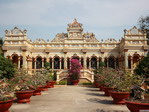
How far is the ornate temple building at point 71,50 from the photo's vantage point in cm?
2425

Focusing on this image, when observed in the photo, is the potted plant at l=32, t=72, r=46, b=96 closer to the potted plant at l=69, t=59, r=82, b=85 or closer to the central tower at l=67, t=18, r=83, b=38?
the potted plant at l=69, t=59, r=82, b=85

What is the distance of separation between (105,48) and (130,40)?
403cm

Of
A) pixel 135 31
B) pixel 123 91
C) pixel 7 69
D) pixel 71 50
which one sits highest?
pixel 135 31

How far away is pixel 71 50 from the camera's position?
26.0 m

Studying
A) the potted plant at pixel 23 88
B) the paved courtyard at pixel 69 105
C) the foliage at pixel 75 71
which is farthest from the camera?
the foliage at pixel 75 71

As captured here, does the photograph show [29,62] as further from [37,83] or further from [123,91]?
[123,91]

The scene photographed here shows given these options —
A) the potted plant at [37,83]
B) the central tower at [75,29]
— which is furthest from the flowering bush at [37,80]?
the central tower at [75,29]

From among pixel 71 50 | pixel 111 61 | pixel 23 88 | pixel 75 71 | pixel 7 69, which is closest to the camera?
pixel 23 88

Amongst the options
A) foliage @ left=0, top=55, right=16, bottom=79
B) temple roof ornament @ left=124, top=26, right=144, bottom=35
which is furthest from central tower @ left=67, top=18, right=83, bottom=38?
foliage @ left=0, top=55, right=16, bottom=79

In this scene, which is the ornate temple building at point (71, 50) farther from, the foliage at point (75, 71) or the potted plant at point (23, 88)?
the potted plant at point (23, 88)

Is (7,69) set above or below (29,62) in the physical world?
below

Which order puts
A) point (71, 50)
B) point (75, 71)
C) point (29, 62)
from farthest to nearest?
point (71, 50) < point (29, 62) < point (75, 71)

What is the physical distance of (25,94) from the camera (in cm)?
849

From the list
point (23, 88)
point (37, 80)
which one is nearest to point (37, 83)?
point (37, 80)
